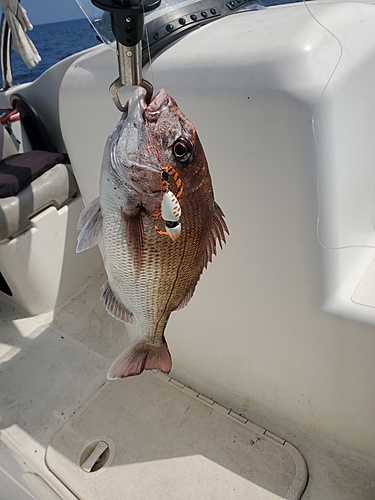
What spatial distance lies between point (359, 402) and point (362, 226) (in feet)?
1.85

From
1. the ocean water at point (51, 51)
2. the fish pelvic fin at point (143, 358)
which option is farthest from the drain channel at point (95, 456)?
the ocean water at point (51, 51)

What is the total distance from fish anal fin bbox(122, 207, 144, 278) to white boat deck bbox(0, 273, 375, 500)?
927 millimetres

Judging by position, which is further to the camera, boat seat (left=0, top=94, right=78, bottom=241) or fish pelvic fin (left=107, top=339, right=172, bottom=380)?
boat seat (left=0, top=94, right=78, bottom=241)

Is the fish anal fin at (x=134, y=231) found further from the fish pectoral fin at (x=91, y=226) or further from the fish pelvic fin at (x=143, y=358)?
the fish pelvic fin at (x=143, y=358)

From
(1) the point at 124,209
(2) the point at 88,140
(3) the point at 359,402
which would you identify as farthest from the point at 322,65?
(3) the point at 359,402

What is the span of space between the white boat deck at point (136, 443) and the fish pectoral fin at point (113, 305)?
708 millimetres

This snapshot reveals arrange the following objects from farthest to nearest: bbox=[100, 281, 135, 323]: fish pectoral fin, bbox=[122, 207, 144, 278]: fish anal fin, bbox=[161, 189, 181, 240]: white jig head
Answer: bbox=[100, 281, 135, 323]: fish pectoral fin → bbox=[122, 207, 144, 278]: fish anal fin → bbox=[161, 189, 181, 240]: white jig head

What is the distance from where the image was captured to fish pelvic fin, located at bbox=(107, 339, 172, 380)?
0.95m

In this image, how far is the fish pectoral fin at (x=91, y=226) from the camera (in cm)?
82

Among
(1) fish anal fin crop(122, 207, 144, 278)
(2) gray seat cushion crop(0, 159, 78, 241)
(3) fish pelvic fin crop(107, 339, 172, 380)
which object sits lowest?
(2) gray seat cushion crop(0, 159, 78, 241)

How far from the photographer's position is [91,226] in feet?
2.73

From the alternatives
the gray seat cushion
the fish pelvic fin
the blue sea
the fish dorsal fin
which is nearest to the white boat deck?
the fish pelvic fin

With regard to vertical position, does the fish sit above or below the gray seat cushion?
above

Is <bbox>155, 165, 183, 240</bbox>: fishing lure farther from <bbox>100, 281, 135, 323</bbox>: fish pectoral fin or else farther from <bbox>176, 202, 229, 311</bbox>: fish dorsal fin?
<bbox>100, 281, 135, 323</bbox>: fish pectoral fin
